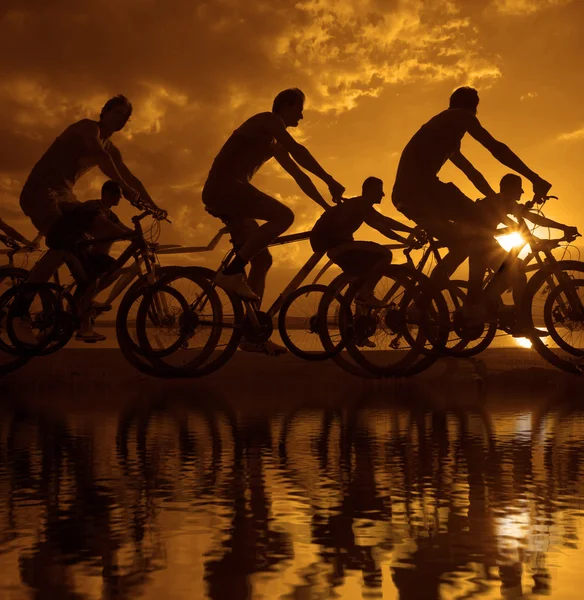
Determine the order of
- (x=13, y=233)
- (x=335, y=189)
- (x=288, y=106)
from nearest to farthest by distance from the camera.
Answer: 1. (x=288, y=106)
2. (x=335, y=189)
3. (x=13, y=233)

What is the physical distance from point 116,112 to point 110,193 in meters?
0.84

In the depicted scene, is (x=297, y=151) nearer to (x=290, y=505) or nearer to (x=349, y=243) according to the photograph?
(x=349, y=243)

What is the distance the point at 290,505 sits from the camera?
426 centimetres

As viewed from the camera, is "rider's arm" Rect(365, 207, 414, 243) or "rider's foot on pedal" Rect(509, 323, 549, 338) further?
"rider's arm" Rect(365, 207, 414, 243)

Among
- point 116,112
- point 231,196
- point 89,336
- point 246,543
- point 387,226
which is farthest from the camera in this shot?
point 387,226

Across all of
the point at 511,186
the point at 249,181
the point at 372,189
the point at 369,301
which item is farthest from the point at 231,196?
the point at 511,186

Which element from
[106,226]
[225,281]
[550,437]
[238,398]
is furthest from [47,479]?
[106,226]

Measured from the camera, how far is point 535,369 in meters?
10.7

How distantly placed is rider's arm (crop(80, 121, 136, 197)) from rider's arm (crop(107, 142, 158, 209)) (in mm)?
322

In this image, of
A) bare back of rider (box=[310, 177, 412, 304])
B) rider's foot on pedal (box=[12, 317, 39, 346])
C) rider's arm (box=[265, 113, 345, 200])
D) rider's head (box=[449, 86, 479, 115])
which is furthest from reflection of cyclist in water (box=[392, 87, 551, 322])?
rider's foot on pedal (box=[12, 317, 39, 346])

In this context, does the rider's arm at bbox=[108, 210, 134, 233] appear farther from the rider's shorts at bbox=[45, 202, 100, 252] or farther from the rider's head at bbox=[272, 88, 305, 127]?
the rider's head at bbox=[272, 88, 305, 127]

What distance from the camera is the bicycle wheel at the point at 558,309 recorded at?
9945 millimetres

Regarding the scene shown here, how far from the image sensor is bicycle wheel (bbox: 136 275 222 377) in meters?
9.66

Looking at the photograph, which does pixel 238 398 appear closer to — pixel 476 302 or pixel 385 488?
pixel 476 302
